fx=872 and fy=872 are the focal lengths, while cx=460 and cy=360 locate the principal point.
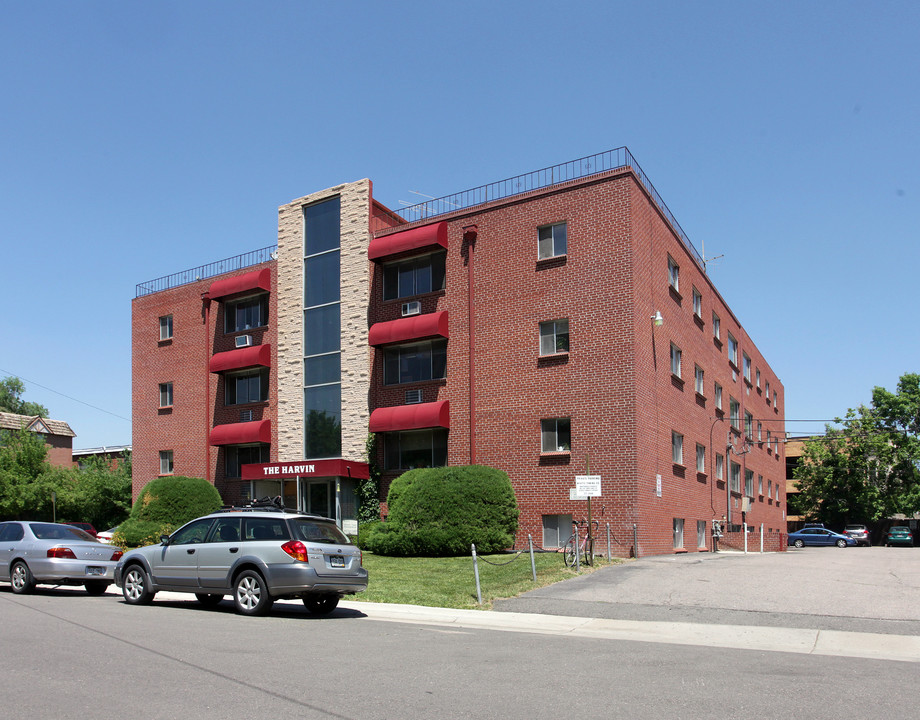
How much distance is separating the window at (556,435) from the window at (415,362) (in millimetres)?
4442

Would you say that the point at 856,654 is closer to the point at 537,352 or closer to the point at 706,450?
the point at 537,352

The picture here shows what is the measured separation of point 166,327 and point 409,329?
15.1 metres

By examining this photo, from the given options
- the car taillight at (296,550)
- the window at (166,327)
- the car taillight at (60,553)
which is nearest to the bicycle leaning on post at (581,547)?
the car taillight at (296,550)

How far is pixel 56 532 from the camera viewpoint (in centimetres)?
1817

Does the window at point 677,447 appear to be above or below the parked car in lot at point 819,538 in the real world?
above

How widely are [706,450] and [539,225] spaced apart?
12.9 metres

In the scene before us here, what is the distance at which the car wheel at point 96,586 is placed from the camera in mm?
17672

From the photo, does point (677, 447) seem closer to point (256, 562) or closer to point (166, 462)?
point (256, 562)

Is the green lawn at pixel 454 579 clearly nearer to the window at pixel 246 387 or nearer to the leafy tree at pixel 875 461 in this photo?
the window at pixel 246 387

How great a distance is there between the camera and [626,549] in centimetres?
2538

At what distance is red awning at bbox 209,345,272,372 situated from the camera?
115 feet

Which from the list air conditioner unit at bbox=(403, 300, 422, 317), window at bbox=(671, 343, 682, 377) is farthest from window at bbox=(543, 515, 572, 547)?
air conditioner unit at bbox=(403, 300, 422, 317)

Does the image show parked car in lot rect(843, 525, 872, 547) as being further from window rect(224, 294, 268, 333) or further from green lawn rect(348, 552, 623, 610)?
window rect(224, 294, 268, 333)

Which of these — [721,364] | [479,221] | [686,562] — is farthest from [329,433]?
[721,364]
